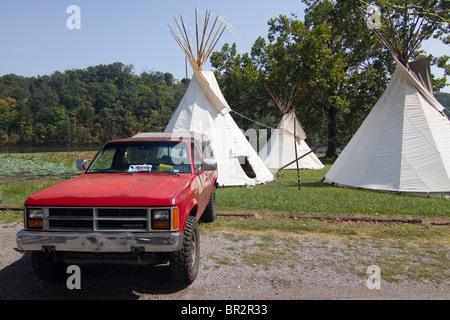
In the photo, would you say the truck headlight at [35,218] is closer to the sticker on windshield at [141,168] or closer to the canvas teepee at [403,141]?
the sticker on windshield at [141,168]

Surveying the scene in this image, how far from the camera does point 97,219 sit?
359 cm

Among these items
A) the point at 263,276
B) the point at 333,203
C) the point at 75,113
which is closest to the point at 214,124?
the point at 333,203

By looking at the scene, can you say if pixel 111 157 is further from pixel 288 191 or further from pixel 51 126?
pixel 51 126

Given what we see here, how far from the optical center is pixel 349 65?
2834cm

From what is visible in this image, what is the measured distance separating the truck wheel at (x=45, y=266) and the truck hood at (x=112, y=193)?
0.74 meters

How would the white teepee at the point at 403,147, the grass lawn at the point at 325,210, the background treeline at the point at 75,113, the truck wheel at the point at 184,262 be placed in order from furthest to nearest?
1. the background treeline at the point at 75,113
2. the white teepee at the point at 403,147
3. the grass lawn at the point at 325,210
4. the truck wheel at the point at 184,262

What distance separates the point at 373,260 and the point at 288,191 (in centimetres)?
604

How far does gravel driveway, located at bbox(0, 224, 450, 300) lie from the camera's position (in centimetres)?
391

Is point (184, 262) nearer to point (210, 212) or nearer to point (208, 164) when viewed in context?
point (208, 164)

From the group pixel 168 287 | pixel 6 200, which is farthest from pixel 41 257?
pixel 6 200

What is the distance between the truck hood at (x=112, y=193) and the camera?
3.58 meters

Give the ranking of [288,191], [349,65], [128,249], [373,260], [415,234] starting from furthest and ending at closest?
[349,65] < [288,191] < [415,234] < [373,260] < [128,249]

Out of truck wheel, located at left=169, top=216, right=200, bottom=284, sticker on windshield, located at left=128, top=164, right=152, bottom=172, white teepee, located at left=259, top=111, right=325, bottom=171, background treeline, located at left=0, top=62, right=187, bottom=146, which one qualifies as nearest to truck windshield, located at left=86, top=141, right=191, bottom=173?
sticker on windshield, located at left=128, top=164, right=152, bottom=172

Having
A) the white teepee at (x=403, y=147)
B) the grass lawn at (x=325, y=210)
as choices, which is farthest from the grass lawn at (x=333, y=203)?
the white teepee at (x=403, y=147)
